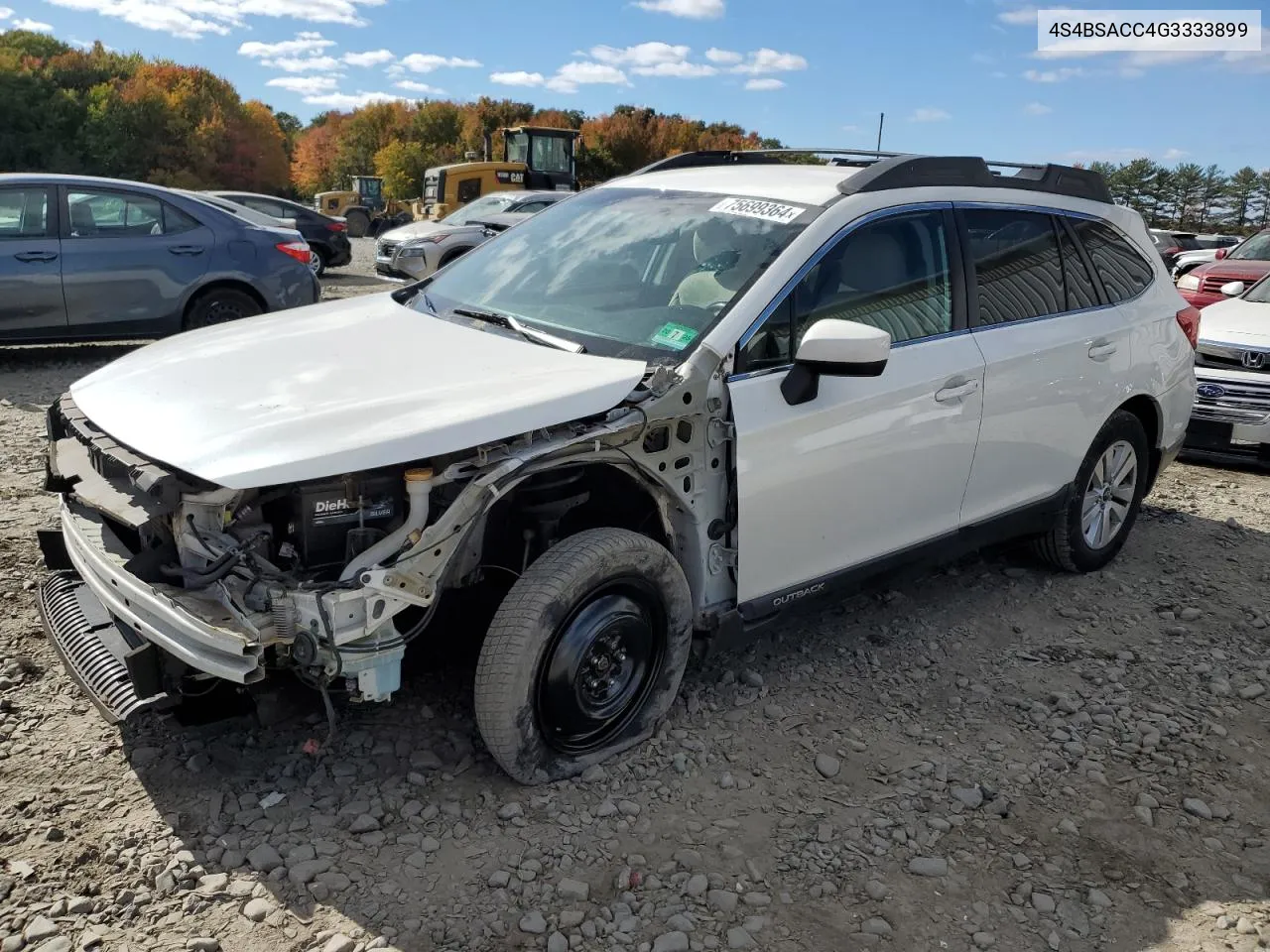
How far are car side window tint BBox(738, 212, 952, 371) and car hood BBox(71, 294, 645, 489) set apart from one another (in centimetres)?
54

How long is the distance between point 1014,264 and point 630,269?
1.70m

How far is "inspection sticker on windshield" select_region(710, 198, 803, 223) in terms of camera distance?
3.59 meters

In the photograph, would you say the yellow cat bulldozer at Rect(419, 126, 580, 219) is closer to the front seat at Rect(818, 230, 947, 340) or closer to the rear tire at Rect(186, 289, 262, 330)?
the rear tire at Rect(186, 289, 262, 330)

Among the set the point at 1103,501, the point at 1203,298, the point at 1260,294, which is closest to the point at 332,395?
the point at 1103,501

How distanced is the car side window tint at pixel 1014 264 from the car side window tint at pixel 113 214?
718 cm

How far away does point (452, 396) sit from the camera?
2842 mm

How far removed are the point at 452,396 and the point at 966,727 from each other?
2.21 meters


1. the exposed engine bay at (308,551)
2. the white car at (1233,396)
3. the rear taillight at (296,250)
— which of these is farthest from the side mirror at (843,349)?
the rear taillight at (296,250)

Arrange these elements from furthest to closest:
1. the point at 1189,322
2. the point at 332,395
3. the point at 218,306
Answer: the point at 218,306 < the point at 1189,322 < the point at 332,395

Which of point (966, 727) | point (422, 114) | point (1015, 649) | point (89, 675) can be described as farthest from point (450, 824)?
point (422, 114)

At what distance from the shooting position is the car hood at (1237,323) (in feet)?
24.8

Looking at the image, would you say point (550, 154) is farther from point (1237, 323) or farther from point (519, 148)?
point (1237, 323)

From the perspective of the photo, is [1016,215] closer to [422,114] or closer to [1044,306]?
[1044,306]

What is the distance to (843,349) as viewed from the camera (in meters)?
3.12
